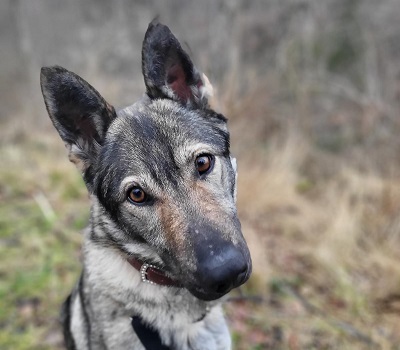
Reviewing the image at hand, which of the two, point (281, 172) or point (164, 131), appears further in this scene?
point (281, 172)

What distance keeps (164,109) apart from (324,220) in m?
4.34

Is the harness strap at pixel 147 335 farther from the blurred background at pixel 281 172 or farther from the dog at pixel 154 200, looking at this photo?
the blurred background at pixel 281 172

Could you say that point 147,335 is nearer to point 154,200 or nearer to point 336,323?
point 154,200

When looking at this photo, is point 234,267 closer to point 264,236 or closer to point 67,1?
point 264,236

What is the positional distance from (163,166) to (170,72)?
686 mm

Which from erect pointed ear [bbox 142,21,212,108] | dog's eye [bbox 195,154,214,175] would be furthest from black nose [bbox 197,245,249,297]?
erect pointed ear [bbox 142,21,212,108]

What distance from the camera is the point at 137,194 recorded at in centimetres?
222

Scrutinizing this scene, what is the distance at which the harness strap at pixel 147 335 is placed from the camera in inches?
91.7

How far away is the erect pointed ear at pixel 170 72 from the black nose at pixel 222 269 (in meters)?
1.02

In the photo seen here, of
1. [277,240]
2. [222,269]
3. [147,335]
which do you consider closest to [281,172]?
[277,240]

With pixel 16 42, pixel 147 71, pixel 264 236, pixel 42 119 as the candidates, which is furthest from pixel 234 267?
pixel 16 42

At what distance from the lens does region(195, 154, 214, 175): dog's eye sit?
2264 millimetres

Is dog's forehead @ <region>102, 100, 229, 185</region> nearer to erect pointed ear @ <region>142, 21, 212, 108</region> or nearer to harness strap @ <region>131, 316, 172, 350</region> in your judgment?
erect pointed ear @ <region>142, 21, 212, 108</region>

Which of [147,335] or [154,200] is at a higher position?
[154,200]
